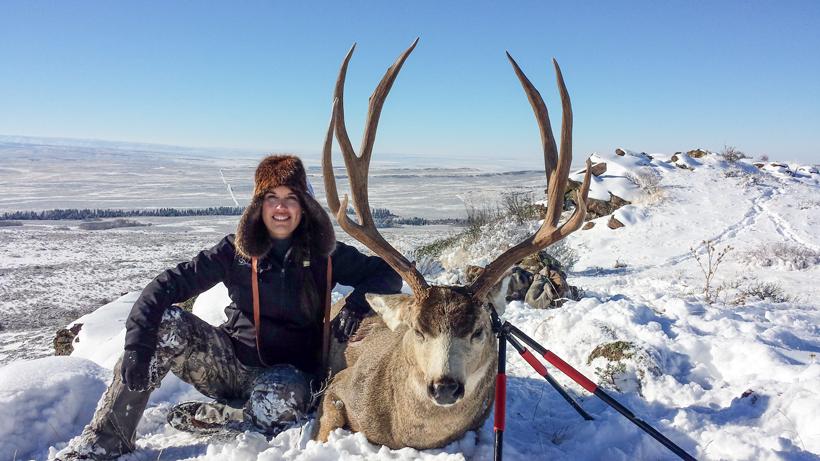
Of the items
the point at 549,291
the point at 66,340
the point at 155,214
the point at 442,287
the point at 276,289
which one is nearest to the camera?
the point at 442,287

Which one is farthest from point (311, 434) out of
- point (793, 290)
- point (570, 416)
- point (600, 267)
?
point (600, 267)

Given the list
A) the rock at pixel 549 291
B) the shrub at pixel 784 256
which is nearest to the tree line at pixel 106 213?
the rock at pixel 549 291

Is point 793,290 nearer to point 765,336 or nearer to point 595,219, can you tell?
point 765,336

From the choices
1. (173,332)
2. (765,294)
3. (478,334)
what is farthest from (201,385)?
(765,294)

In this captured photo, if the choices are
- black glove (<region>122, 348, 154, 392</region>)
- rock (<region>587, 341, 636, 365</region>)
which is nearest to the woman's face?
black glove (<region>122, 348, 154, 392</region>)

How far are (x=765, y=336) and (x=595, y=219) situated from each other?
11218 millimetres

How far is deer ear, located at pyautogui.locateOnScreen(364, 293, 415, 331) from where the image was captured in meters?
3.36

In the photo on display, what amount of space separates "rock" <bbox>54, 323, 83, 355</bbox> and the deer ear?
681 cm

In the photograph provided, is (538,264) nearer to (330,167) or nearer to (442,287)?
(442,287)

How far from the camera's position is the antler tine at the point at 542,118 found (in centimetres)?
303

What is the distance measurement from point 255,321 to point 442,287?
1614 millimetres

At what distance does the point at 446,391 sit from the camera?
2.71 m

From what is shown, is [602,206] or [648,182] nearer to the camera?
[602,206]

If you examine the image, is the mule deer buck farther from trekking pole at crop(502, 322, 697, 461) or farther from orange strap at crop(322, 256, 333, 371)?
orange strap at crop(322, 256, 333, 371)
